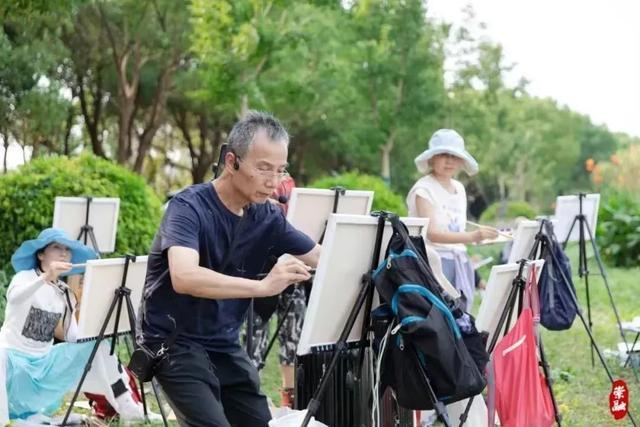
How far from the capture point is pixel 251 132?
3367 millimetres

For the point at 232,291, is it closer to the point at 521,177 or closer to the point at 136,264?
the point at 136,264

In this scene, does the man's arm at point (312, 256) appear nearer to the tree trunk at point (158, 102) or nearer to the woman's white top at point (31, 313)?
the woman's white top at point (31, 313)

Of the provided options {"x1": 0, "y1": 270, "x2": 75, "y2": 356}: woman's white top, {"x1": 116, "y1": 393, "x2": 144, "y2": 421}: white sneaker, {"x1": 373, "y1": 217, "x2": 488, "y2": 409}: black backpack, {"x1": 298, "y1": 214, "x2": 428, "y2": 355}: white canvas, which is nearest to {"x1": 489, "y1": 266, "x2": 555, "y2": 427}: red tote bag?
{"x1": 373, "y1": 217, "x2": 488, "y2": 409}: black backpack

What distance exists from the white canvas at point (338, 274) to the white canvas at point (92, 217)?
3.77 metres

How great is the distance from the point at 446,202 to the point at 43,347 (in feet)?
8.11

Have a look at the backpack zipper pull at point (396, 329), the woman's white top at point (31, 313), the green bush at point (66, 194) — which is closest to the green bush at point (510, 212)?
the green bush at point (66, 194)

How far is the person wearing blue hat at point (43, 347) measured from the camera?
5.58m

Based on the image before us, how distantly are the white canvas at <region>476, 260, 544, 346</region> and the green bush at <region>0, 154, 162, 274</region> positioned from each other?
491 centimetres

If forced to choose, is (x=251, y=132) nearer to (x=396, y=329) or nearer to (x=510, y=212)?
(x=396, y=329)

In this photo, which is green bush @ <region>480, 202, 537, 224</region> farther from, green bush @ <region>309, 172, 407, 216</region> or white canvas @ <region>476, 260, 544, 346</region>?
white canvas @ <region>476, 260, 544, 346</region>

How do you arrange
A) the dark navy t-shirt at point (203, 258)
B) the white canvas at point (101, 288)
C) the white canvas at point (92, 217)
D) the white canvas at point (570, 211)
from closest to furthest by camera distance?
the dark navy t-shirt at point (203, 258)
the white canvas at point (101, 288)
the white canvas at point (92, 217)
the white canvas at point (570, 211)

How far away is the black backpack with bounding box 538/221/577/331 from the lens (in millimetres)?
5578

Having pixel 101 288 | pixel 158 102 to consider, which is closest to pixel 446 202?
pixel 101 288

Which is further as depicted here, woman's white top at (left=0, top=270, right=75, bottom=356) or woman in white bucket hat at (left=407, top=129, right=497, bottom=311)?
woman in white bucket hat at (left=407, top=129, right=497, bottom=311)
